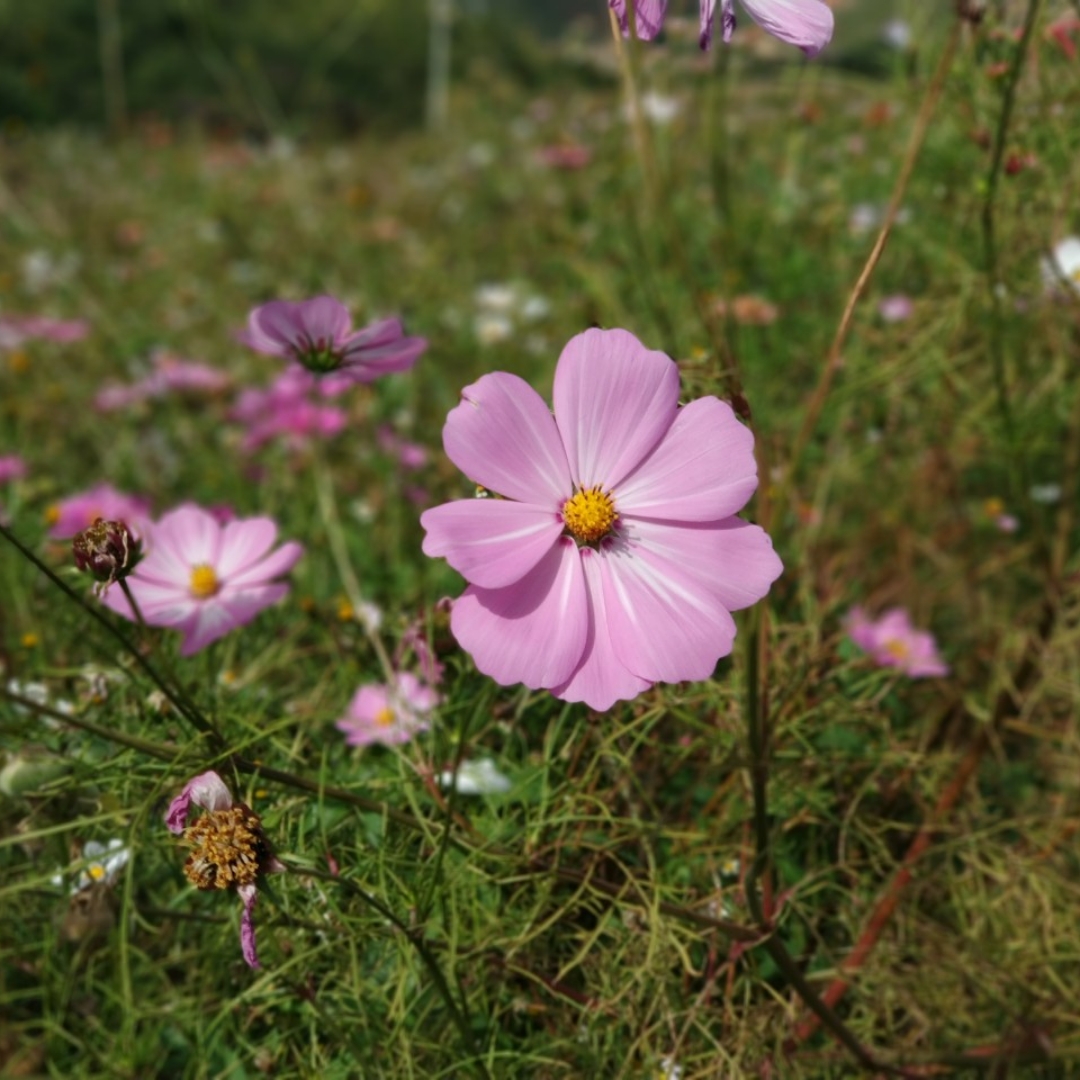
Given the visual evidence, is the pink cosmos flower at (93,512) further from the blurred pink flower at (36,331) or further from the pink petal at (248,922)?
the blurred pink flower at (36,331)

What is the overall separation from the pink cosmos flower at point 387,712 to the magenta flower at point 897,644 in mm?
412

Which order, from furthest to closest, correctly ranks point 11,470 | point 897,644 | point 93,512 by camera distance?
point 11,470 < point 93,512 < point 897,644

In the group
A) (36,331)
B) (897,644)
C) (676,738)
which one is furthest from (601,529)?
(36,331)

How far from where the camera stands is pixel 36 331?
193 cm

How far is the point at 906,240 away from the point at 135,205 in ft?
10.4

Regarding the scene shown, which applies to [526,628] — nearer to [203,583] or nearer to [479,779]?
[479,779]

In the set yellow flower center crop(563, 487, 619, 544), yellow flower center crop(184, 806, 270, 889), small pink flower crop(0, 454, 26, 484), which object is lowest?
small pink flower crop(0, 454, 26, 484)

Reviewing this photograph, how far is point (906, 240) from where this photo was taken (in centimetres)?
149

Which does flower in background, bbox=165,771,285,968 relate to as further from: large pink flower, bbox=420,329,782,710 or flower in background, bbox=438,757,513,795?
flower in background, bbox=438,757,513,795

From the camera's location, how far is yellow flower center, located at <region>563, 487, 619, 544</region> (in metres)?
Result: 0.57

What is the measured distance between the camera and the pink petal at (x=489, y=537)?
502 mm

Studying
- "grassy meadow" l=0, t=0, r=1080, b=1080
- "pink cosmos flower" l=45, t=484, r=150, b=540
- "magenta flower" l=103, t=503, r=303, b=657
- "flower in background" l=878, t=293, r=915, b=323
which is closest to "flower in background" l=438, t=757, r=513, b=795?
"grassy meadow" l=0, t=0, r=1080, b=1080

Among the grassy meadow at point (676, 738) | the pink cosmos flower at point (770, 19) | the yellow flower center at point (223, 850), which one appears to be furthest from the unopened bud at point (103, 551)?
the pink cosmos flower at point (770, 19)

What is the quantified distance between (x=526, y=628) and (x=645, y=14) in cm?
31
